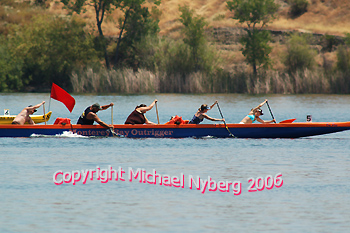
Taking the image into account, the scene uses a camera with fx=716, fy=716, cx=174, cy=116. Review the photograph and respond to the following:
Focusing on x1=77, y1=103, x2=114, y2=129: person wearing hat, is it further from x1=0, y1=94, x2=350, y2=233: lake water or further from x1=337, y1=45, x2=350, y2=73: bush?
x1=337, y1=45, x2=350, y2=73: bush

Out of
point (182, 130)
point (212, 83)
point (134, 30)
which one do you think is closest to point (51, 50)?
point (134, 30)

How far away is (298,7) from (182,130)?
80.0m

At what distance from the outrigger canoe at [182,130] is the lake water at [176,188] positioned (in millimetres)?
283

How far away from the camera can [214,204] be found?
14094mm

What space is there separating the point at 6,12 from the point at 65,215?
87.7 meters

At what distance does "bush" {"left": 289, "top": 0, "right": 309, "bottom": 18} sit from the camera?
10125 cm

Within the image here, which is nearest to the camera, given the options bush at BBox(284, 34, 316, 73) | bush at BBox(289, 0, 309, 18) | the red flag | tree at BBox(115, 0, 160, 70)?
the red flag

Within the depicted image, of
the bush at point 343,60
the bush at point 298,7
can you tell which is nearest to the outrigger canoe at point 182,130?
the bush at point 343,60

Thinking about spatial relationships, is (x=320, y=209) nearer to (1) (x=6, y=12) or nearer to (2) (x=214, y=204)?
(2) (x=214, y=204)

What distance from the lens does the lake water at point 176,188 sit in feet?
41.1

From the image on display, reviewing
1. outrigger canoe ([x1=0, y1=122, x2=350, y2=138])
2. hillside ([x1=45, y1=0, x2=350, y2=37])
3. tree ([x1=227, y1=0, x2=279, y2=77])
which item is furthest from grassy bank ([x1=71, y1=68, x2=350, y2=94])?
outrigger canoe ([x1=0, y1=122, x2=350, y2=138])

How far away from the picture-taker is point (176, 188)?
1575cm

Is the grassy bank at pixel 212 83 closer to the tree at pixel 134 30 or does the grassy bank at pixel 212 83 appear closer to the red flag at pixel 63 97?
the tree at pixel 134 30

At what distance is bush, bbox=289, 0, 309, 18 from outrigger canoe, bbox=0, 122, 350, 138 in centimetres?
7817
